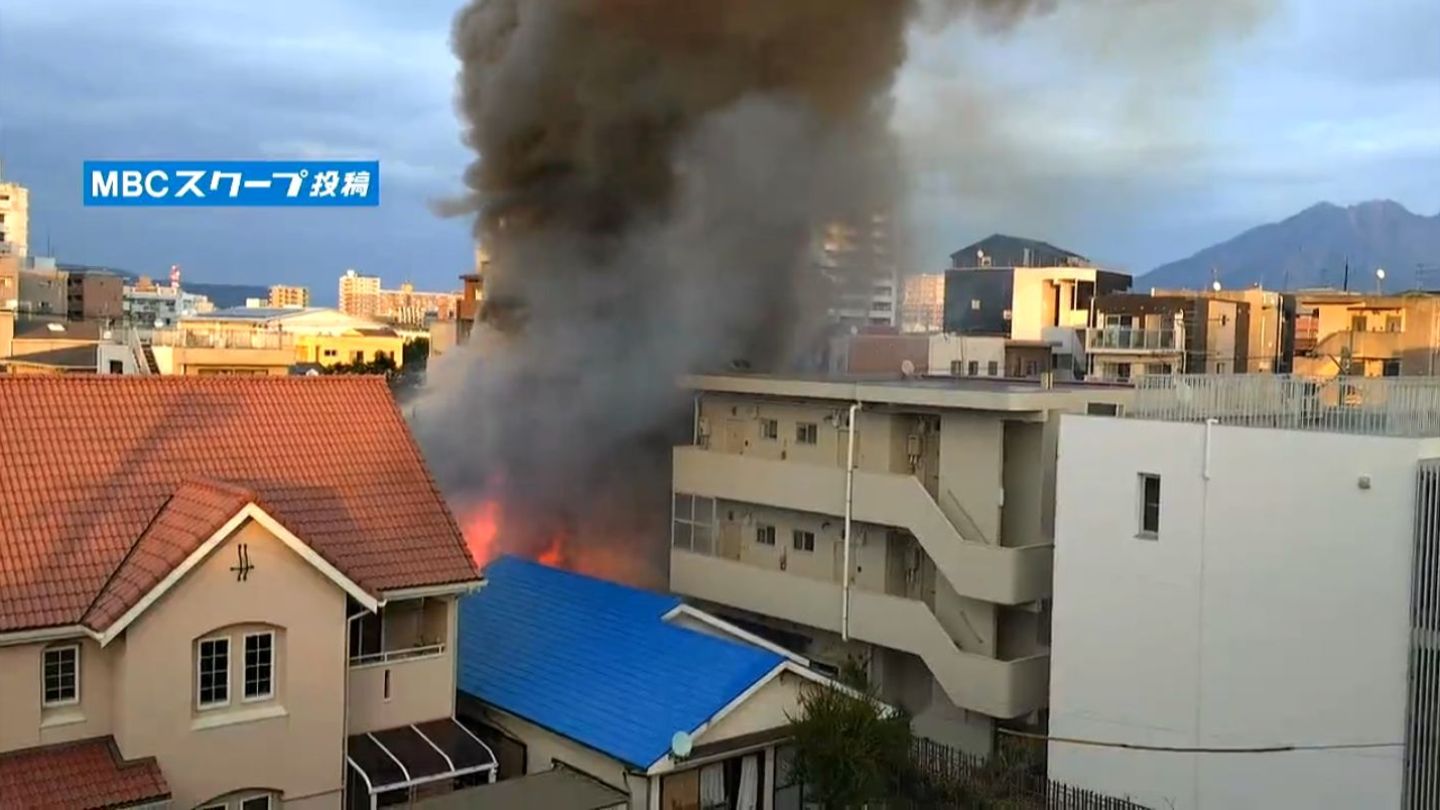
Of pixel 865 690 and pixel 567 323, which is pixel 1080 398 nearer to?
pixel 865 690

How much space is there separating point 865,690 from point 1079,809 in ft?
9.58

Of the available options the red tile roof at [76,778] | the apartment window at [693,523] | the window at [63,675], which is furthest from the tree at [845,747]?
the apartment window at [693,523]

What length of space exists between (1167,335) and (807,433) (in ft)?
85.8

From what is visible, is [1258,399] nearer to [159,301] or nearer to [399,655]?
[399,655]

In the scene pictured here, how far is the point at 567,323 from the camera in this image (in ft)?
96.9

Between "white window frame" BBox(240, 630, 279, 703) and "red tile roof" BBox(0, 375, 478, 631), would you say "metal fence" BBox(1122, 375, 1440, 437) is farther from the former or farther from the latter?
"white window frame" BBox(240, 630, 279, 703)

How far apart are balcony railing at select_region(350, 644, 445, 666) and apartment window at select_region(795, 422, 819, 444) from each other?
983cm

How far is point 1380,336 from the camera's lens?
141ft

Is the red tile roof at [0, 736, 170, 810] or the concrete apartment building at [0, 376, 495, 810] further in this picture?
the concrete apartment building at [0, 376, 495, 810]

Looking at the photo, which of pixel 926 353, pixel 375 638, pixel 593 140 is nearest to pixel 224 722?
pixel 375 638

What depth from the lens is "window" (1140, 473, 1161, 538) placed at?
1591 centimetres

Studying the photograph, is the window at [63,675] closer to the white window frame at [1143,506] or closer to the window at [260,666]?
the window at [260,666]

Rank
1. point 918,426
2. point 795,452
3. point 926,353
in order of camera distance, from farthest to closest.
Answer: point 926,353, point 795,452, point 918,426

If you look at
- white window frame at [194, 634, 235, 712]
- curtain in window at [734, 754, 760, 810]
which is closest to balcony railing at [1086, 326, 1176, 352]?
curtain in window at [734, 754, 760, 810]
